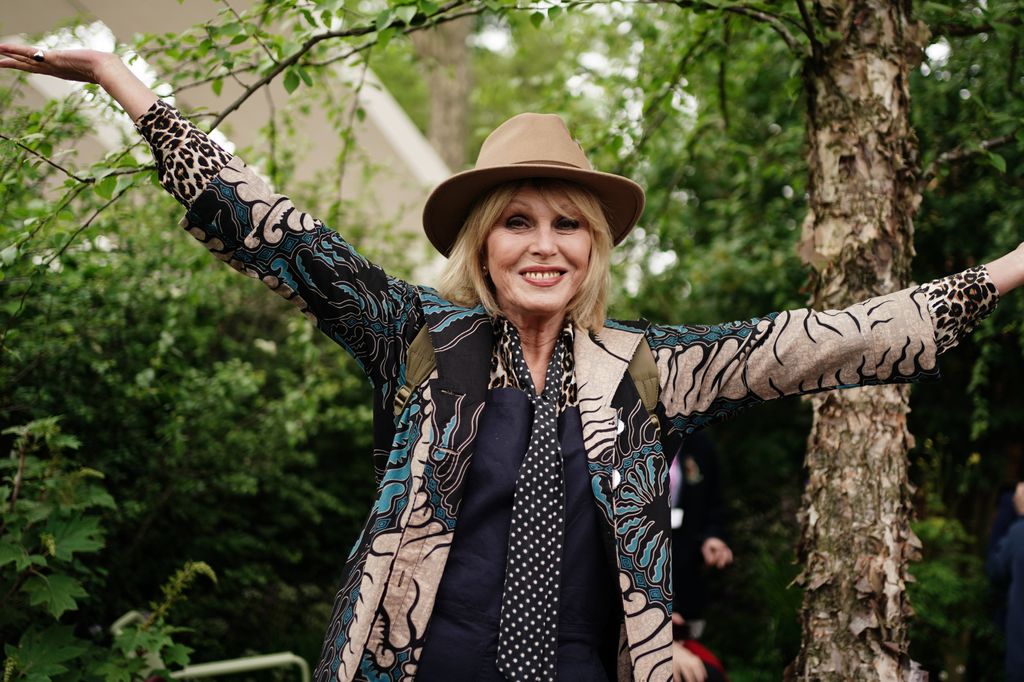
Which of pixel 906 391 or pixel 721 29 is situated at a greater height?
pixel 721 29

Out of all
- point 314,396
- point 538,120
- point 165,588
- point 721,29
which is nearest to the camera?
point 538,120

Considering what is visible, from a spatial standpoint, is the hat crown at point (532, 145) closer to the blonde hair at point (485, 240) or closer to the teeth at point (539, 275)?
the blonde hair at point (485, 240)

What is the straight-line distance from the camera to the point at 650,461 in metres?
2.00

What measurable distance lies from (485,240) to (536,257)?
0.52ft

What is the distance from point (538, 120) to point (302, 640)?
11.7ft

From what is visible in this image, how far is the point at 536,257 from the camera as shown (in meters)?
2.12

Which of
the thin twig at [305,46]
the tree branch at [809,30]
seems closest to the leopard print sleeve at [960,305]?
the tree branch at [809,30]

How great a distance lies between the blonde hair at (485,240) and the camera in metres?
2.17

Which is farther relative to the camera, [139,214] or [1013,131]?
[139,214]

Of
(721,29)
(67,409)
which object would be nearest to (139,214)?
(67,409)

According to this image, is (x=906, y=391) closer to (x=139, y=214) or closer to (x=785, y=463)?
(x=139, y=214)

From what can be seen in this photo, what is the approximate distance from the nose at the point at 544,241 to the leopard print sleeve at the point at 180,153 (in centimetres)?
68

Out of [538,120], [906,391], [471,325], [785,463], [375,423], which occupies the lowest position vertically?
[375,423]

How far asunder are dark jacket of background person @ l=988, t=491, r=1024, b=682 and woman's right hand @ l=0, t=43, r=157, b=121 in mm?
3613
